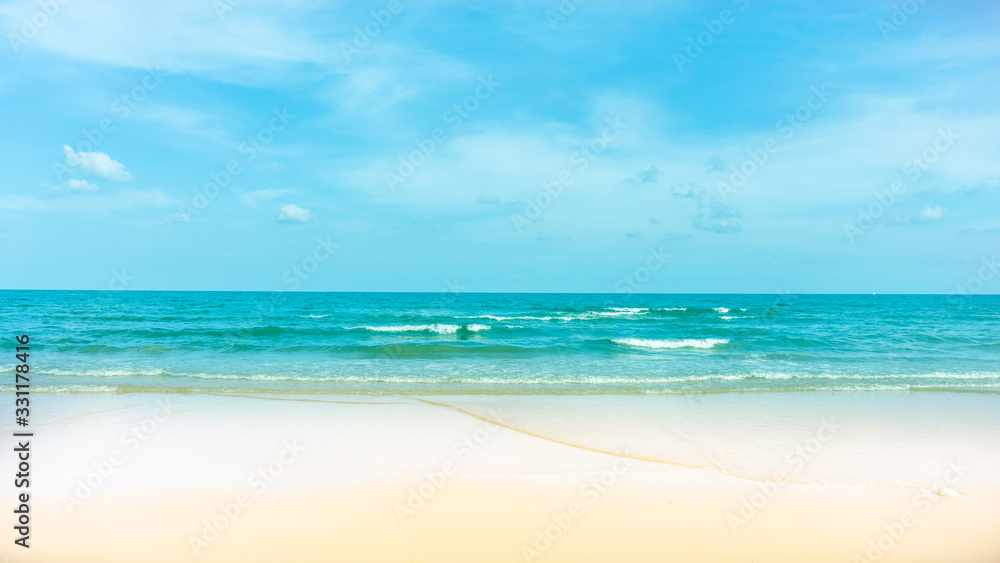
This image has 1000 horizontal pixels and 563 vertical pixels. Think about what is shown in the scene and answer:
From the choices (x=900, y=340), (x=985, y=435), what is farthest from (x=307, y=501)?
(x=900, y=340)

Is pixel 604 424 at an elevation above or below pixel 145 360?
below

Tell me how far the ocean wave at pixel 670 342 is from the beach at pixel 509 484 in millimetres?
11783

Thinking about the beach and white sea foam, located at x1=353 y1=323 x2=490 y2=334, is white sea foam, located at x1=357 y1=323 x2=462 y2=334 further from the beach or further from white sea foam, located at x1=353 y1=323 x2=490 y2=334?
the beach

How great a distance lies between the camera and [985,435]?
832cm

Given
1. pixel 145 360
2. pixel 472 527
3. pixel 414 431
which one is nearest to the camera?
pixel 472 527

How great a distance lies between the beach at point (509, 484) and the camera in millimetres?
4633

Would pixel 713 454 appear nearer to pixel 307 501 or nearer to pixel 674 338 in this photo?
pixel 307 501

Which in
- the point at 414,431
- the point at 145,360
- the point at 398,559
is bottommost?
the point at 398,559

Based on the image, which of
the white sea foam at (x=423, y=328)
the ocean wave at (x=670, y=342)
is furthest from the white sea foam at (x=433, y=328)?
the ocean wave at (x=670, y=342)

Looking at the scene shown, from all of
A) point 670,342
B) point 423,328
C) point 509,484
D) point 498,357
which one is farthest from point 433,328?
point 509,484

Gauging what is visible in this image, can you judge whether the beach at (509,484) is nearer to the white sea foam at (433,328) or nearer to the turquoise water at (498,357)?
the turquoise water at (498,357)

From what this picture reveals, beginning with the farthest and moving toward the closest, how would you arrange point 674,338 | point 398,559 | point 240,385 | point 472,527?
point 674,338 → point 240,385 → point 472,527 → point 398,559

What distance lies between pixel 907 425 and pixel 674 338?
15163 mm

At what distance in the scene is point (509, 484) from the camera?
6.00 m
